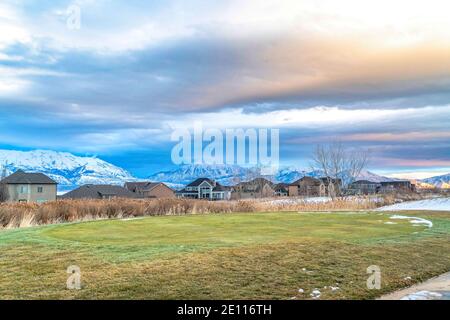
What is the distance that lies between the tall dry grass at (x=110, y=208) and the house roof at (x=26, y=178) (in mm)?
49180

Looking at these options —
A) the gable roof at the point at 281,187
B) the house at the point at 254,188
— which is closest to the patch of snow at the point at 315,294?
the house at the point at 254,188

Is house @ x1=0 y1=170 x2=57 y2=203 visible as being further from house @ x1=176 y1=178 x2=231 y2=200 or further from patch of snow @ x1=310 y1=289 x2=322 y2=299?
patch of snow @ x1=310 y1=289 x2=322 y2=299

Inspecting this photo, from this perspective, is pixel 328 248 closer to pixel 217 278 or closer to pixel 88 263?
pixel 217 278

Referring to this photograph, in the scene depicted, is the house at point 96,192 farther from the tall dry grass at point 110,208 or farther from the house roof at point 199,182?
the tall dry grass at point 110,208

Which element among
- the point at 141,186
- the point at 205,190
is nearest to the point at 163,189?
the point at 141,186

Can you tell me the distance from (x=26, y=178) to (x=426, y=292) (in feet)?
230

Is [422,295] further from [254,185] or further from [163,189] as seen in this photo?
[163,189]

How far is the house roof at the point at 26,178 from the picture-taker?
66.5m

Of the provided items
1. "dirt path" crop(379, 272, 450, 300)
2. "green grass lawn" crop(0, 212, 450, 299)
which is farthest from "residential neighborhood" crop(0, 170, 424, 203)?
"dirt path" crop(379, 272, 450, 300)
